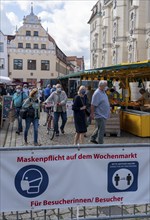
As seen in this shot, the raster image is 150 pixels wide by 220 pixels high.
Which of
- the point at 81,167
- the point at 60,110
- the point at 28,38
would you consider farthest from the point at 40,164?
the point at 28,38

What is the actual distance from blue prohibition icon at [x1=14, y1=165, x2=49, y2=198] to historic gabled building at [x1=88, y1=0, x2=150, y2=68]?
121ft

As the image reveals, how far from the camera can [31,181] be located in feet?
11.5

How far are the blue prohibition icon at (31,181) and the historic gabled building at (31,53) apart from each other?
5255cm

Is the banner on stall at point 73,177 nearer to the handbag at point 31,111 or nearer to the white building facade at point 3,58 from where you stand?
the handbag at point 31,111

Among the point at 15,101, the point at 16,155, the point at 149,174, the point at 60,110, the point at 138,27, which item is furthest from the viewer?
the point at 138,27

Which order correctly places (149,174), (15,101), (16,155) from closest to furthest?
(16,155) → (149,174) → (15,101)

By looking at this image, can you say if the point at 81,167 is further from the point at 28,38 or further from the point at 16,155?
the point at 28,38

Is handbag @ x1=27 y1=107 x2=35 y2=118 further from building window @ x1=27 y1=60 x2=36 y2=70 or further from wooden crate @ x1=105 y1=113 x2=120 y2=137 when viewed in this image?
building window @ x1=27 y1=60 x2=36 y2=70

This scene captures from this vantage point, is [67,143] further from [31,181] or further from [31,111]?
[31,181]

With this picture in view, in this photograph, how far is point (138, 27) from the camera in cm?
3981

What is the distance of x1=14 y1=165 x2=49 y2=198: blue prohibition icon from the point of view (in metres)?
3.47

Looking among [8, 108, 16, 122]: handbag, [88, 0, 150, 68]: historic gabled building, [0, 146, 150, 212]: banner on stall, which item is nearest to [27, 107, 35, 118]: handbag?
[8, 108, 16, 122]: handbag

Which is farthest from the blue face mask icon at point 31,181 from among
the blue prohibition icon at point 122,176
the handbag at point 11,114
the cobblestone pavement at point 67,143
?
the handbag at point 11,114

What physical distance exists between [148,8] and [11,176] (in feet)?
133
